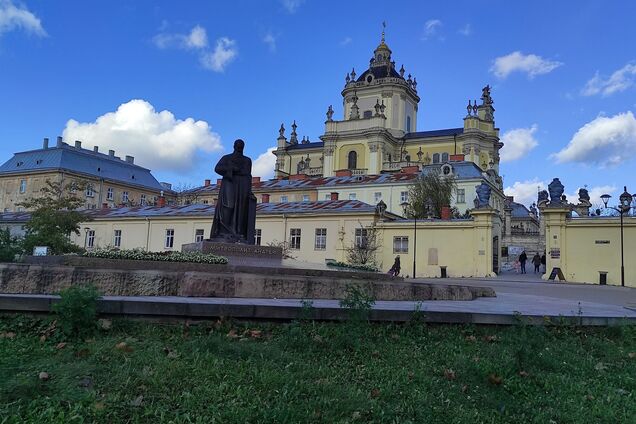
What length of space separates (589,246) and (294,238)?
21.1 meters

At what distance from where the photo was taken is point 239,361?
4.95 meters

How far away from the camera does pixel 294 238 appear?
42.1 m

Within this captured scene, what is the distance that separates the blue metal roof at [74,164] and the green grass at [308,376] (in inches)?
2756

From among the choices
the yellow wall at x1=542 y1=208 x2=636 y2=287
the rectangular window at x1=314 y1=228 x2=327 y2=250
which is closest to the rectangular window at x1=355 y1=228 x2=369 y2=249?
the rectangular window at x1=314 y1=228 x2=327 y2=250

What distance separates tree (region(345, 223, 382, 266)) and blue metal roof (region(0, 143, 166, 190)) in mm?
46006

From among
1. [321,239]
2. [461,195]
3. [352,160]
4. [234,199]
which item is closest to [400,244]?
[321,239]

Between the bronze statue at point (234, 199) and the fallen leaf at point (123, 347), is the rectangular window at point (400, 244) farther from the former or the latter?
the fallen leaf at point (123, 347)

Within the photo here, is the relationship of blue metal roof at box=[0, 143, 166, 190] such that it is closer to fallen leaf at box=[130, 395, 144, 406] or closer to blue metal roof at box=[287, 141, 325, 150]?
blue metal roof at box=[287, 141, 325, 150]

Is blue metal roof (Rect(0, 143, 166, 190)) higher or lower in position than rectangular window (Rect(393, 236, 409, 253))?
higher

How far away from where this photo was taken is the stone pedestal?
13055 millimetres

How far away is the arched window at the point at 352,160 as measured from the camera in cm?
7452

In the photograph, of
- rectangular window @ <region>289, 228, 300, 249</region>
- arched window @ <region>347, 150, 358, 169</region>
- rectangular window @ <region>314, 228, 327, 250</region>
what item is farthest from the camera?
arched window @ <region>347, 150, 358, 169</region>

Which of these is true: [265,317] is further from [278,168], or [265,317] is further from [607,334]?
[278,168]

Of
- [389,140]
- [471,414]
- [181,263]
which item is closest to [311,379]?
[471,414]
